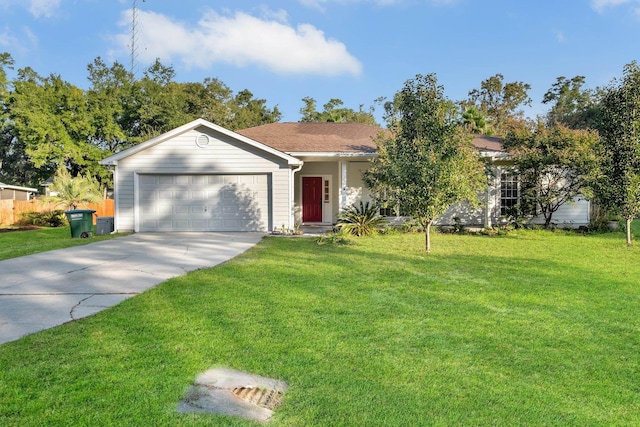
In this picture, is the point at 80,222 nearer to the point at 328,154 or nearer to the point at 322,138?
A: the point at 328,154

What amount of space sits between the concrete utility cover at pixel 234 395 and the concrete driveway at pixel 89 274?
7.58ft

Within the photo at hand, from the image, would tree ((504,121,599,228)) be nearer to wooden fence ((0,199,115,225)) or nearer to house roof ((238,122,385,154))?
house roof ((238,122,385,154))

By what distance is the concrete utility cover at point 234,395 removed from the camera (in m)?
2.53

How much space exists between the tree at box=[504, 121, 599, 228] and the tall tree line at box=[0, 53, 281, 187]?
2707cm

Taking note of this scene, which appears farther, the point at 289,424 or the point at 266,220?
the point at 266,220

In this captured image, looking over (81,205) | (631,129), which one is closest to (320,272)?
(631,129)

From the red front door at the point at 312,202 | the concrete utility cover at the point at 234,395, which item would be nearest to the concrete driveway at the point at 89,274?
the concrete utility cover at the point at 234,395

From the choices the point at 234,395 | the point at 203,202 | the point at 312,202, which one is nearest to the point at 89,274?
the point at 234,395

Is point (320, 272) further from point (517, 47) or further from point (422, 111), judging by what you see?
point (517, 47)

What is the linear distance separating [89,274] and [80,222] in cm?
660

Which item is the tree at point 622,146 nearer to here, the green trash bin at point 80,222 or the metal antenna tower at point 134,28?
the green trash bin at point 80,222

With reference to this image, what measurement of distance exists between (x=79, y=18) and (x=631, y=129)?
908 inches

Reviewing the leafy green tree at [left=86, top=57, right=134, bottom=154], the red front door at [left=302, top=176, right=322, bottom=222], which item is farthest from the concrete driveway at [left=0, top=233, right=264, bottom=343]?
the leafy green tree at [left=86, top=57, right=134, bottom=154]

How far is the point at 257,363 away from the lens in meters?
3.21
